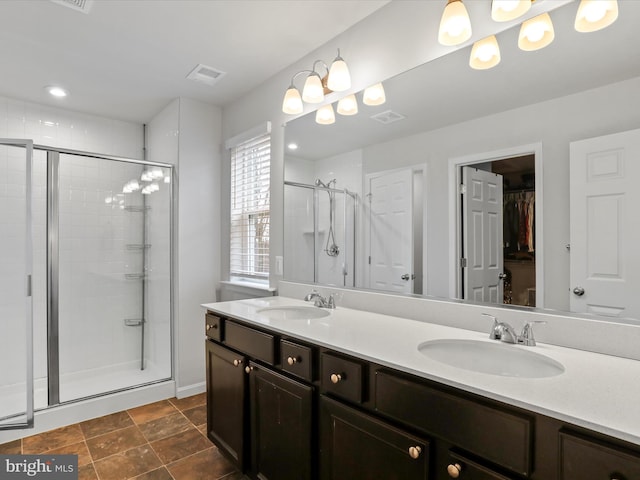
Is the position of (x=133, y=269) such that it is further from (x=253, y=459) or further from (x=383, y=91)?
(x=383, y=91)

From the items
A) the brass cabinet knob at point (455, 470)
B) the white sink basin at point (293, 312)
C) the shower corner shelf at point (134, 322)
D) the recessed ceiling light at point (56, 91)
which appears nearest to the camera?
the brass cabinet knob at point (455, 470)

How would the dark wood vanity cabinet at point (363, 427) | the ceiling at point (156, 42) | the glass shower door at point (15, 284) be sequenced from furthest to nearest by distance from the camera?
the glass shower door at point (15, 284), the ceiling at point (156, 42), the dark wood vanity cabinet at point (363, 427)

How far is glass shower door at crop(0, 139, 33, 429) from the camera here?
225 centimetres

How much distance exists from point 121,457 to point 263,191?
193cm

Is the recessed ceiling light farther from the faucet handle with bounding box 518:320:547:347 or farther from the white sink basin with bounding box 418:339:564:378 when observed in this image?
the faucet handle with bounding box 518:320:547:347

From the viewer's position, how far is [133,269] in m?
3.26

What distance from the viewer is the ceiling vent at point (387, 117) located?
1.85 meters

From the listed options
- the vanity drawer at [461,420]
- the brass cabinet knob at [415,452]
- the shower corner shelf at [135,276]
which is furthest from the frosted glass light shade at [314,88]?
the shower corner shelf at [135,276]

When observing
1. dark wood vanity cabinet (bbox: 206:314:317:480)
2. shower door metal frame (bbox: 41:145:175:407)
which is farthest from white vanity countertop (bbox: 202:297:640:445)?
shower door metal frame (bbox: 41:145:175:407)

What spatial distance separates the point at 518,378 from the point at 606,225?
63 cm

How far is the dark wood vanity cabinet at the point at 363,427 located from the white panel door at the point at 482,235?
65 cm

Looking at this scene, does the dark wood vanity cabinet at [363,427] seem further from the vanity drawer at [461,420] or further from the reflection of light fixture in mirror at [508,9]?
the reflection of light fixture in mirror at [508,9]

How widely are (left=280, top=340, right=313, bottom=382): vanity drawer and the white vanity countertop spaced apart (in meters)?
0.05

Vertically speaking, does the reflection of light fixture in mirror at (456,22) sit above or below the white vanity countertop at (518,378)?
above
